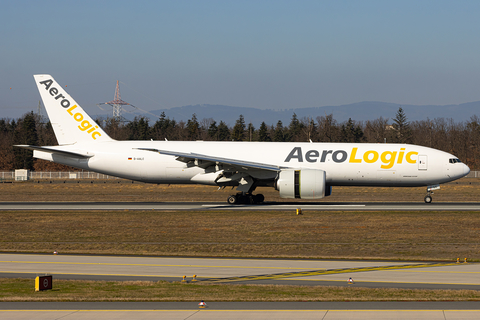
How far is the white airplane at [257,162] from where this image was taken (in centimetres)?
3225

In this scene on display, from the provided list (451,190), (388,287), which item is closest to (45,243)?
Result: (388,287)

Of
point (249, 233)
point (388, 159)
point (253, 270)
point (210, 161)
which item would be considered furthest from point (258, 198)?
point (253, 270)

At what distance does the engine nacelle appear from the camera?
2997cm

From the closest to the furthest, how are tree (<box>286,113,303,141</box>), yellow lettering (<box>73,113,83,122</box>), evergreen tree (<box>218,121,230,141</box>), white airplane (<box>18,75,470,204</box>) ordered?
1. white airplane (<box>18,75,470,204</box>)
2. yellow lettering (<box>73,113,83,122</box>)
3. evergreen tree (<box>218,121,230,141</box>)
4. tree (<box>286,113,303,141</box>)

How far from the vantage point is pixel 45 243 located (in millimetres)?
19672

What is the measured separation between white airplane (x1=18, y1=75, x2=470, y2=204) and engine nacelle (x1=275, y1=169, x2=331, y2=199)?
0.54 meters

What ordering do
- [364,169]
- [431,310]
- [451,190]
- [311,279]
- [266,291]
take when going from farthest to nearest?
[451,190], [364,169], [311,279], [266,291], [431,310]

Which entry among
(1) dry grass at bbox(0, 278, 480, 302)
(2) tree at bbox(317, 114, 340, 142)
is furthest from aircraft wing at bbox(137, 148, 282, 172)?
(2) tree at bbox(317, 114, 340, 142)

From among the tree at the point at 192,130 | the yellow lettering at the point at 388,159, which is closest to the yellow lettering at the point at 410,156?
the yellow lettering at the point at 388,159

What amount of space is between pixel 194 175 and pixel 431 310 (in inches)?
977

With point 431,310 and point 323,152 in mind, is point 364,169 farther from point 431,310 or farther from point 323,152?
point 431,310

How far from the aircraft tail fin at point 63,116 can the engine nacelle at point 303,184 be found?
1487 cm
